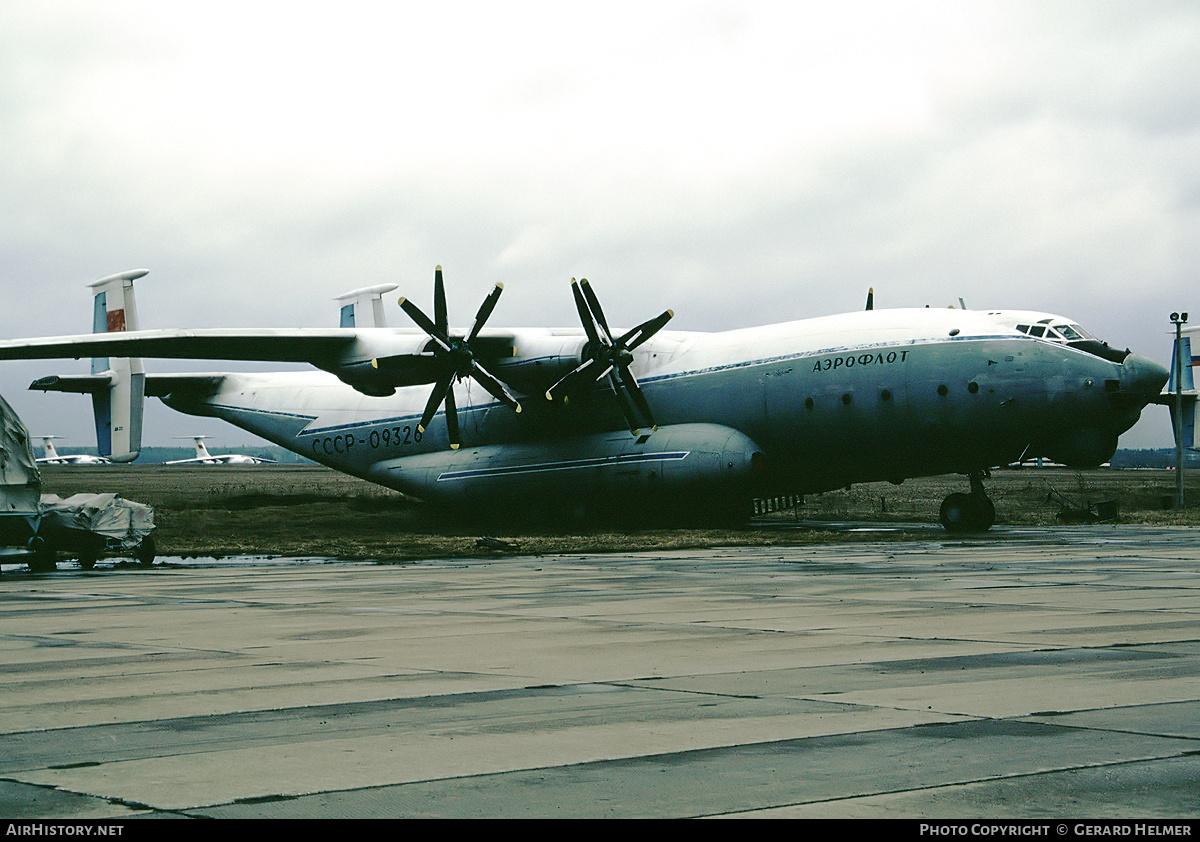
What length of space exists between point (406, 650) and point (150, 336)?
2490 cm

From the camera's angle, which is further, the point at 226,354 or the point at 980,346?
the point at 226,354

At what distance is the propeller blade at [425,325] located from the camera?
107ft

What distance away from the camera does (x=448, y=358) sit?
32.3 meters

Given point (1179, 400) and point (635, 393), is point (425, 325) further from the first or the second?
point (1179, 400)

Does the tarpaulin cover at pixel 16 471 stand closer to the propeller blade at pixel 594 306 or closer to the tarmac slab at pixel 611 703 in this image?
the tarmac slab at pixel 611 703

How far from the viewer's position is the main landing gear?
30375 millimetres

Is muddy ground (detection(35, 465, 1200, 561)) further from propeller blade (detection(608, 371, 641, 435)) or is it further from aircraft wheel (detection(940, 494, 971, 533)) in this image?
propeller blade (detection(608, 371, 641, 435))

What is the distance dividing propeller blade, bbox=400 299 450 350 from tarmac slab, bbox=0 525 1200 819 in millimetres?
16919

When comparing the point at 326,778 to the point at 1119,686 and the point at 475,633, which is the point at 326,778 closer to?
the point at 1119,686

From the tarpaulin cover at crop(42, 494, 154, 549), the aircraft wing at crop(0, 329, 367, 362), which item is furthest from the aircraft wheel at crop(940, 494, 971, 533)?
the tarpaulin cover at crop(42, 494, 154, 549)

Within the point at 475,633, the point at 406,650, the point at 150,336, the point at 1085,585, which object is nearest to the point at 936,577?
the point at 1085,585

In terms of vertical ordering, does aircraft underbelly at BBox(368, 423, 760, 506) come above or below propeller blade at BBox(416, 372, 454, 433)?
below

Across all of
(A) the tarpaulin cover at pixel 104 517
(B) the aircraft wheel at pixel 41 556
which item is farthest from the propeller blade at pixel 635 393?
(B) the aircraft wheel at pixel 41 556
